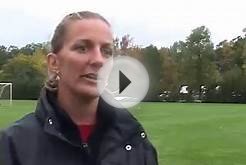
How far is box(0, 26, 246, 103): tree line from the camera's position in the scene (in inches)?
2608

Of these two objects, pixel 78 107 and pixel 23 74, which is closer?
pixel 78 107

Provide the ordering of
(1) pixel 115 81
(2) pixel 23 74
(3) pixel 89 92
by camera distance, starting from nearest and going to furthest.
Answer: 1. (3) pixel 89 92
2. (1) pixel 115 81
3. (2) pixel 23 74

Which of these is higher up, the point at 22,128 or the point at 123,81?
the point at 123,81

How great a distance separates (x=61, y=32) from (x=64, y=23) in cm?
4

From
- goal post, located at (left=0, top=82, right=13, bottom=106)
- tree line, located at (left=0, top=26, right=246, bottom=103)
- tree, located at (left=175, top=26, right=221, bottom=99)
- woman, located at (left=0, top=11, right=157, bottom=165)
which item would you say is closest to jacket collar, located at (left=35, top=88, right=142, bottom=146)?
woman, located at (left=0, top=11, right=157, bottom=165)

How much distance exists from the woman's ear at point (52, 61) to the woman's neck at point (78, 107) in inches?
3.7

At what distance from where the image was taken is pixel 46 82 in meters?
2.29

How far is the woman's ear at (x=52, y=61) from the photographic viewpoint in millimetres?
2217

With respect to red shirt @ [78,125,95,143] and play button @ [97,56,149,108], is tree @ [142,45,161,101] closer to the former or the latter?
play button @ [97,56,149,108]

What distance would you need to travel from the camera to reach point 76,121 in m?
2.19

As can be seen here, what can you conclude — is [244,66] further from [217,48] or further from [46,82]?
[46,82]

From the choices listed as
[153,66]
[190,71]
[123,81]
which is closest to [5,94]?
[153,66]

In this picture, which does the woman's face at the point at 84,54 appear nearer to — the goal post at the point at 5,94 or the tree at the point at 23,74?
the goal post at the point at 5,94

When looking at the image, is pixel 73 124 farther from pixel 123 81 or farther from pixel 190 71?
pixel 190 71
